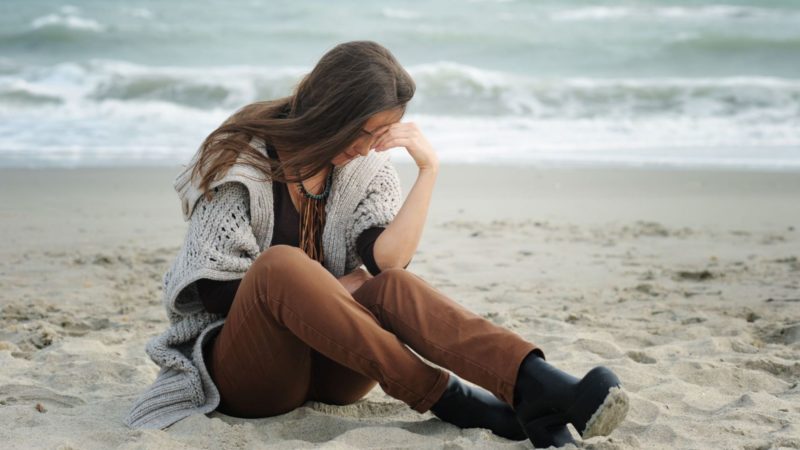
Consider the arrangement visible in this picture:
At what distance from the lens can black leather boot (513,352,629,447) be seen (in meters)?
2.37

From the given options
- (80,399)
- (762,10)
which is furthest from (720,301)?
(762,10)

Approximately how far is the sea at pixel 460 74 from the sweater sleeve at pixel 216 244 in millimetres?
6341

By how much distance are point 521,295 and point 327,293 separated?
2.43m

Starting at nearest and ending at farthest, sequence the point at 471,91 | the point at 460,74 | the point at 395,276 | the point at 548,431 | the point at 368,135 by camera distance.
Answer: the point at 548,431
the point at 395,276
the point at 368,135
the point at 471,91
the point at 460,74

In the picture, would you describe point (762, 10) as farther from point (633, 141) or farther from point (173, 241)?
point (173, 241)

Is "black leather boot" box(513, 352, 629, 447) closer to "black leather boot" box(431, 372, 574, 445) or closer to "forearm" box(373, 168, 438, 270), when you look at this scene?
"black leather boot" box(431, 372, 574, 445)

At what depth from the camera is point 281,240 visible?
9.77ft

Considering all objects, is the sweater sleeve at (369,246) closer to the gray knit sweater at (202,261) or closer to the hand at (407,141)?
the gray knit sweater at (202,261)

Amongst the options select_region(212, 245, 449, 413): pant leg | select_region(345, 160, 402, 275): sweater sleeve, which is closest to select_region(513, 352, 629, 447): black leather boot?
select_region(212, 245, 449, 413): pant leg

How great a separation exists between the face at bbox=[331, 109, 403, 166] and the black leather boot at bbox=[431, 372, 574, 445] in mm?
705

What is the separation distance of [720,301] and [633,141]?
22.3 ft

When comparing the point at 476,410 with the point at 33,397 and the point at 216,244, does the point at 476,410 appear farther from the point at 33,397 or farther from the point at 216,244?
the point at 33,397

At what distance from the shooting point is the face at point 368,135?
2.82 m

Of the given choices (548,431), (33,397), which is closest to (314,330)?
(548,431)
